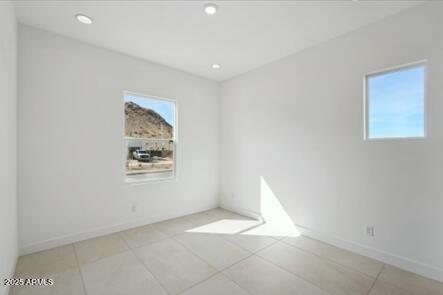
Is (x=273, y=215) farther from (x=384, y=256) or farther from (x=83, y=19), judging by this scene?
(x=83, y=19)

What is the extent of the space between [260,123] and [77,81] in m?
3.04

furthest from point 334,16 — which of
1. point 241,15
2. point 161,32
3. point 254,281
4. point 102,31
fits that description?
point 254,281

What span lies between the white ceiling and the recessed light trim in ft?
0.17

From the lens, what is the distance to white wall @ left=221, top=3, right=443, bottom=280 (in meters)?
2.09

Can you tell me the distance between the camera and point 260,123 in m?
3.78

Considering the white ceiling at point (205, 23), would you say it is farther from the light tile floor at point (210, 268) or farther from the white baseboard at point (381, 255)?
the light tile floor at point (210, 268)

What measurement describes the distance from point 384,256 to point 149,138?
12.6ft

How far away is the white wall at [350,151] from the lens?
209 cm

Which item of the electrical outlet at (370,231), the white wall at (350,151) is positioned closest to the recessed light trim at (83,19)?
the white wall at (350,151)

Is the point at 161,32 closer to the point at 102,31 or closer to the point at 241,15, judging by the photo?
the point at 102,31

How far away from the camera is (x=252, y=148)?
3930 millimetres

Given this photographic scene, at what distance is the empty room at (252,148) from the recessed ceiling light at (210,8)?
0.02 metres

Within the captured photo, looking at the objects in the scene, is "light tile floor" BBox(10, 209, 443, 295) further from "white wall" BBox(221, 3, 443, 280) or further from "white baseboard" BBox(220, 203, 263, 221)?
"white baseboard" BBox(220, 203, 263, 221)

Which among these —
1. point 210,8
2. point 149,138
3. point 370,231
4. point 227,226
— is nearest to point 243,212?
point 227,226
